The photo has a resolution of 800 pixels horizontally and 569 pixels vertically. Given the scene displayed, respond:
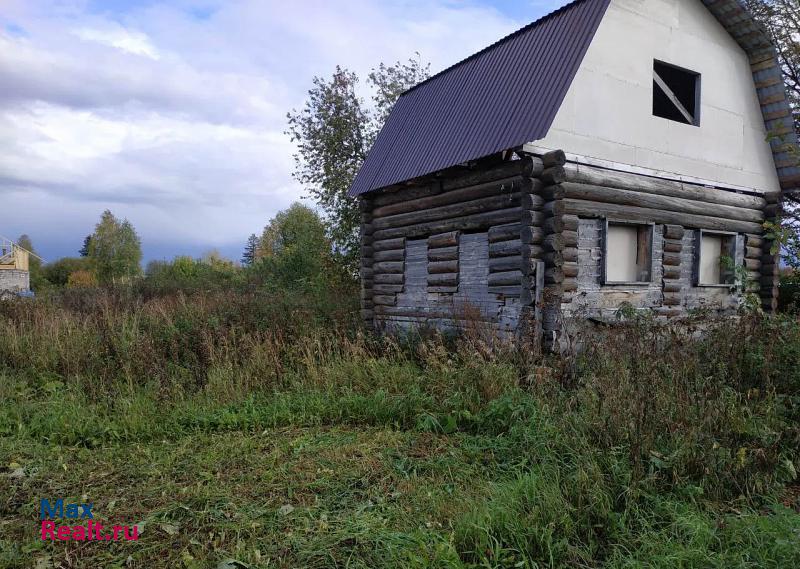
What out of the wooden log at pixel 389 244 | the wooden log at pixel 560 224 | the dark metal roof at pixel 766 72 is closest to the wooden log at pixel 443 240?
the wooden log at pixel 389 244

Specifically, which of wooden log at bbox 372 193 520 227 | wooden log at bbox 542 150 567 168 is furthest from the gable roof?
wooden log at bbox 372 193 520 227

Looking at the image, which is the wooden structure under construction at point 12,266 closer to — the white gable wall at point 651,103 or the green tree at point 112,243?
the green tree at point 112,243

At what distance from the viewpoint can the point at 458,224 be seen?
9703 millimetres

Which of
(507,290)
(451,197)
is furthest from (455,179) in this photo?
(507,290)

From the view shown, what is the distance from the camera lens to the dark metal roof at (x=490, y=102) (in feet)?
26.6

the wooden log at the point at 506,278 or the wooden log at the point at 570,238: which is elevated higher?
the wooden log at the point at 570,238

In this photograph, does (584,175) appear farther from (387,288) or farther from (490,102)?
(387,288)

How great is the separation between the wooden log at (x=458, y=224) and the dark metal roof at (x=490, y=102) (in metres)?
1.02

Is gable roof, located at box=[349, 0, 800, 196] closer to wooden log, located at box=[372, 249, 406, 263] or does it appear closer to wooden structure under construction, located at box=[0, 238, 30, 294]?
wooden log, located at box=[372, 249, 406, 263]

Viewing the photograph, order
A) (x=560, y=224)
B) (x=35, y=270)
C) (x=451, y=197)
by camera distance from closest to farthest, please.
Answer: (x=560, y=224), (x=451, y=197), (x=35, y=270)

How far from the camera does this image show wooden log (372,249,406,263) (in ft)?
36.9

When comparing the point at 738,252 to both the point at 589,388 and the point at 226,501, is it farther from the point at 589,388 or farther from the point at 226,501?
the point at 226,501

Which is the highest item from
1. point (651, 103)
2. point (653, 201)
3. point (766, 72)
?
point (766, 72)

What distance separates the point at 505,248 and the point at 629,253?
102 inches
